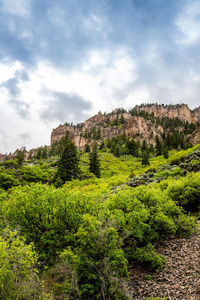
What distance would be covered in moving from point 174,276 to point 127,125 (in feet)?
353

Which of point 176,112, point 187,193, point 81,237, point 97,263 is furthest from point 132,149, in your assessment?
point 176,112

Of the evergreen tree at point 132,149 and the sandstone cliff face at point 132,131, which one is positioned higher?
the sandstone cliff face at point 132,131

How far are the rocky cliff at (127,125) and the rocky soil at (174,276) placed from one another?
92.1 metres

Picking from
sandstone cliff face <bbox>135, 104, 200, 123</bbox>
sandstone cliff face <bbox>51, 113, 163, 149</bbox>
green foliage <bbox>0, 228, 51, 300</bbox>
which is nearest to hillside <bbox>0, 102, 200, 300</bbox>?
green foliage <bbox>0, 228, 51, 300</bbox>

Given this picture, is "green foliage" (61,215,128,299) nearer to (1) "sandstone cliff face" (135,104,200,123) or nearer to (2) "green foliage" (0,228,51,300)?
(2) "green foliage" (0,228,51,300)

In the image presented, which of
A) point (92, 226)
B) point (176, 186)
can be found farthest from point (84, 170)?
point (92, 226)

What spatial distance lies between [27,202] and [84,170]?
99.5 feet

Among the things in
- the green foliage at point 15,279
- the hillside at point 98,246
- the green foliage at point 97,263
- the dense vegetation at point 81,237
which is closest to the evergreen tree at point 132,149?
the dense vegetation at point 81,237

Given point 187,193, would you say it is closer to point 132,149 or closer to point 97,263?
point 97,263

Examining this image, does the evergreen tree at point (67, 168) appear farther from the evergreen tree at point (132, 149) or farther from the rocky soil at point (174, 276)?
the evergreen tree at point (132, 149)

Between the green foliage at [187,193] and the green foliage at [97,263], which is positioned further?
the green foliage at [187,193]

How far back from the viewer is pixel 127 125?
370 ft

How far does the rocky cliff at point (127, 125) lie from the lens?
109 m

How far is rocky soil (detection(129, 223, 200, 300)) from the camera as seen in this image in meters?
7.10
